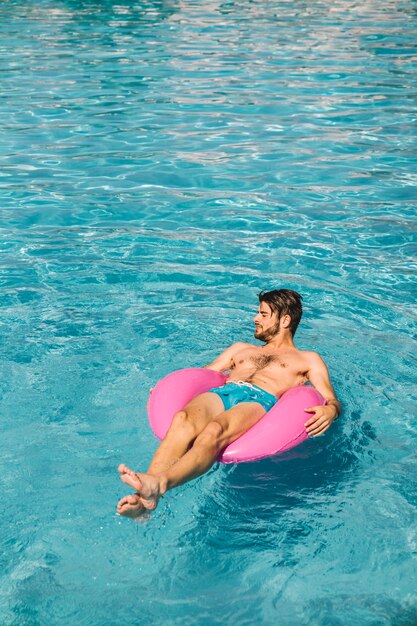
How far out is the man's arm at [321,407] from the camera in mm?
4352

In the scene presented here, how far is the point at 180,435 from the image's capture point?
4.09 metres

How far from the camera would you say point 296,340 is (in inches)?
228

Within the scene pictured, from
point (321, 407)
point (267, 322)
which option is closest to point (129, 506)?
point (321, 407)

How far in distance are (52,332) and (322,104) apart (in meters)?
7.38

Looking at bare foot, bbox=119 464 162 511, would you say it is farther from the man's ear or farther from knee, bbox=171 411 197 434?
Answer: the man's ear

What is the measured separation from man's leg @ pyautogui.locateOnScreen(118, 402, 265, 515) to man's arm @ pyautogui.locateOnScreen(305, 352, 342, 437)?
0.29 m

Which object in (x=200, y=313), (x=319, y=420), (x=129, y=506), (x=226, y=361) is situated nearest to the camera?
(x=129, y=506)

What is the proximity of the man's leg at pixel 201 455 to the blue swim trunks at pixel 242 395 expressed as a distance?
0.16ft

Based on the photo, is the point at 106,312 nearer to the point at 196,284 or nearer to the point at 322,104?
the point at 196,284

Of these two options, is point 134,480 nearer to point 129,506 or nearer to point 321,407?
point 129,506

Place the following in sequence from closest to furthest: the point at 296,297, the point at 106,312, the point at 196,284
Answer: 1. the point at 296,297
2. the point at 106,312
3. the point at 196,284

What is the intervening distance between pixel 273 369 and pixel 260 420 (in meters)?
0.53

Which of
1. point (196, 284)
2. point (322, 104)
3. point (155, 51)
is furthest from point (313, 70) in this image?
point (196, 284)

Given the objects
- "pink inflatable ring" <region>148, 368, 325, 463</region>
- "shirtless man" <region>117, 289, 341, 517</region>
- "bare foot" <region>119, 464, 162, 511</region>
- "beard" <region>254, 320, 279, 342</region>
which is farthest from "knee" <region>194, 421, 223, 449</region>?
"beard" <region>254, 320, 279, 342</region>
